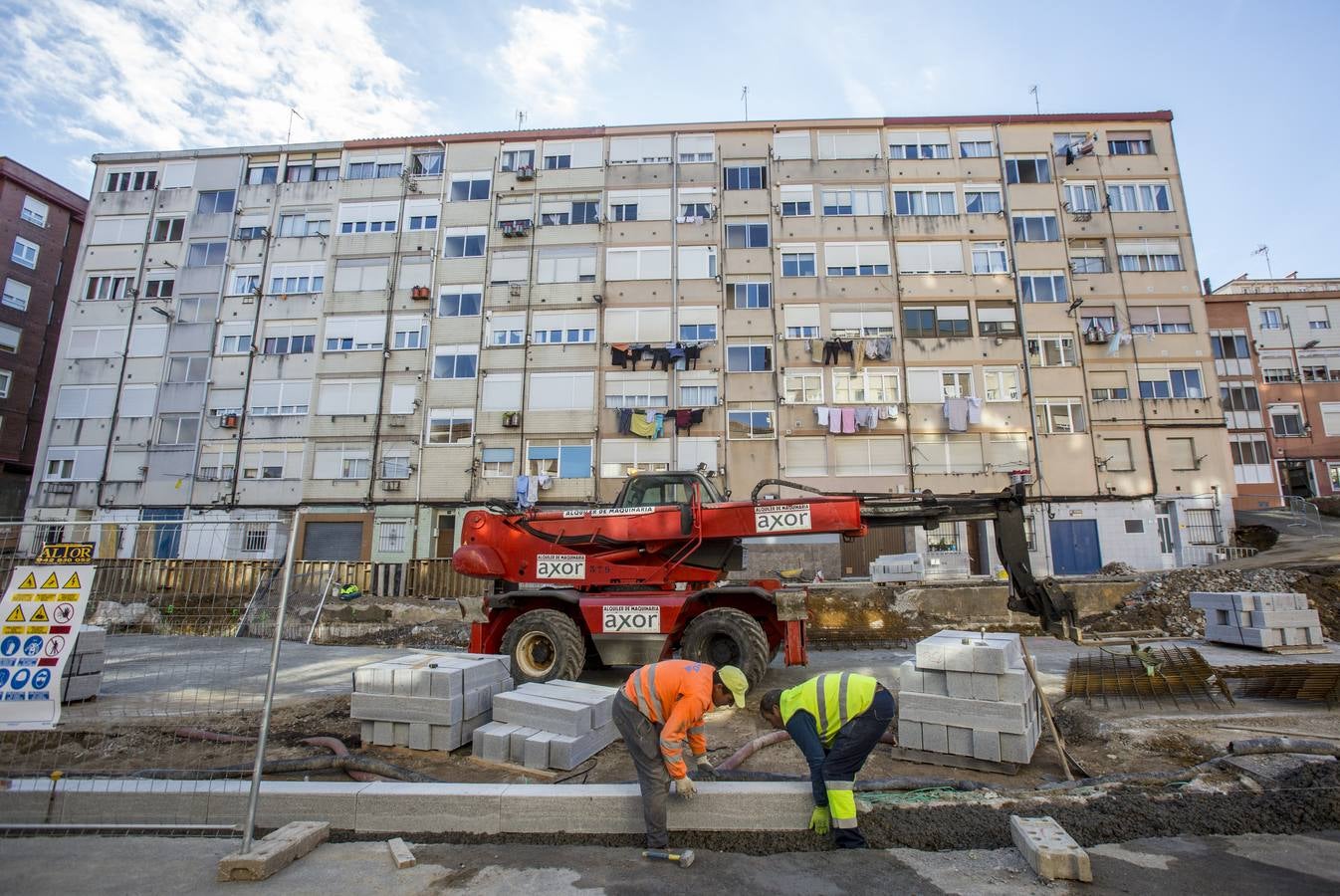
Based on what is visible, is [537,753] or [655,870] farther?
[537,753]

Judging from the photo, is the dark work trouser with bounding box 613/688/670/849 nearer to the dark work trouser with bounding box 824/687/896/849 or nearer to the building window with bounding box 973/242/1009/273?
the dark work trouser with bounding box 824/687/896/849

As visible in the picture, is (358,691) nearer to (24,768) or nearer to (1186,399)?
(24,768)

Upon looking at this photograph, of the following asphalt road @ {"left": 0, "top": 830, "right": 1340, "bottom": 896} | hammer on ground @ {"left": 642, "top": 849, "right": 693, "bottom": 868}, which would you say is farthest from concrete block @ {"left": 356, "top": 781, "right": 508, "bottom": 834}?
hammer on ground @ {"left": 642, "top": 849, "right": 693, "bottom": 868}

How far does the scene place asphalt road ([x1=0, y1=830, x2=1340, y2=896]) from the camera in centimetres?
385

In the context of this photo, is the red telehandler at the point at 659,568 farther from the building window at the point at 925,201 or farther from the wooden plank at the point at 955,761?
the building window at the point at 925,201

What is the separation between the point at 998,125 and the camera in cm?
3022

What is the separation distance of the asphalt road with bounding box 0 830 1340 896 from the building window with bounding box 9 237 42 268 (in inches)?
1749

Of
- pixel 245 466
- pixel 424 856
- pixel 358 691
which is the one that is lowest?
pixel 424 856

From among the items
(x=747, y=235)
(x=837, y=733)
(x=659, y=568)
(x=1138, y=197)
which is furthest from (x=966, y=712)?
Result: (x=1138, y=197)

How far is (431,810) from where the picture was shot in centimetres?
475

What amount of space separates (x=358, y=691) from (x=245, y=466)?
2691 cm

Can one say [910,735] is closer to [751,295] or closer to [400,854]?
[400,854]

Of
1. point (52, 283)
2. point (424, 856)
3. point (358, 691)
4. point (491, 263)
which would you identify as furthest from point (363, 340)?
point (424, 856)

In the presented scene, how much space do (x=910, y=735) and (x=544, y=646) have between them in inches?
213
